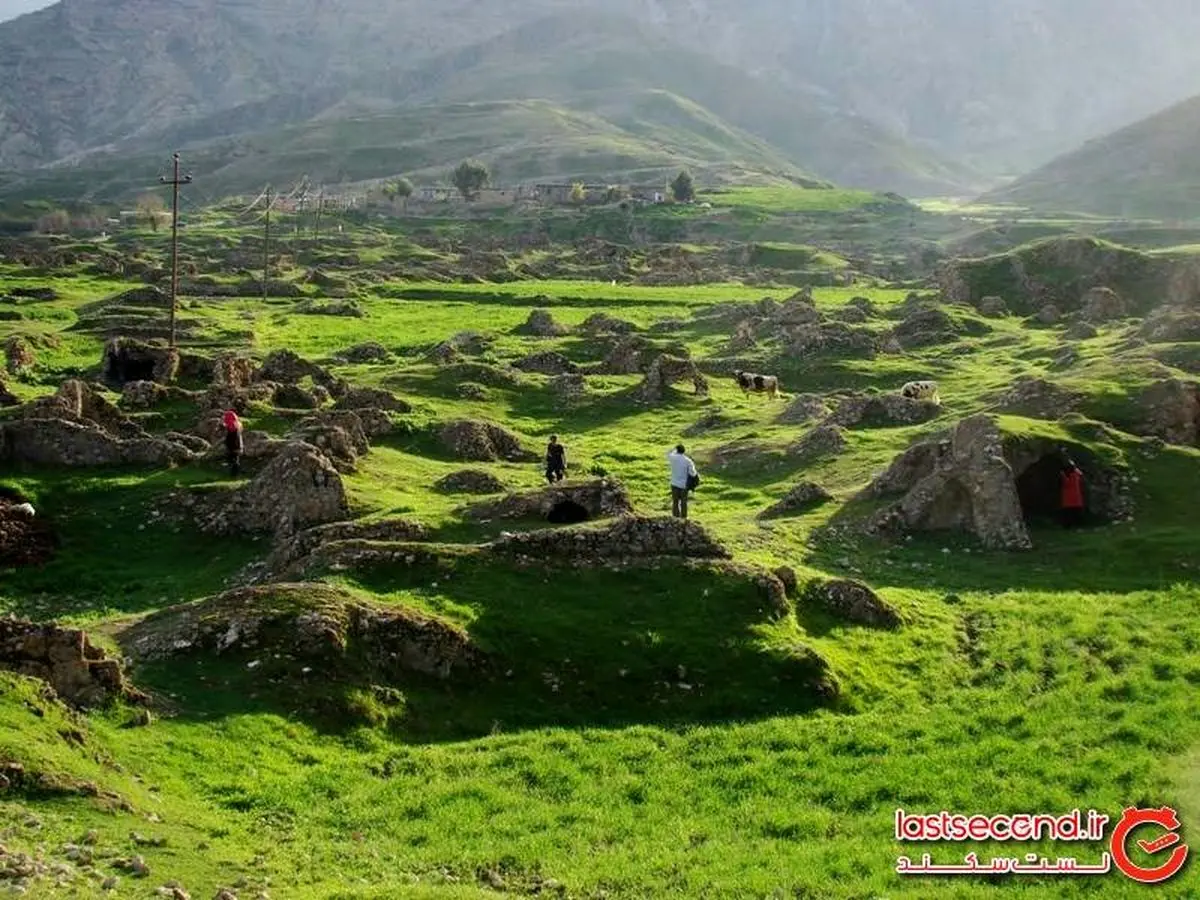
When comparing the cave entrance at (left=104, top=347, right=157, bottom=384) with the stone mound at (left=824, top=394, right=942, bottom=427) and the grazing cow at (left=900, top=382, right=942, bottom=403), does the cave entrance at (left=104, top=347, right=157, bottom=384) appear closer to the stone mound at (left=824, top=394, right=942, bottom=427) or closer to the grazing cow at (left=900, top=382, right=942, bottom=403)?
the stone mound at (left=824, top=394, right=942, bottom=427)

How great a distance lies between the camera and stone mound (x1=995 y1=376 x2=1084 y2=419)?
44.6 meters

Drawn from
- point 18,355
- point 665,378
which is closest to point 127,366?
point 18,355

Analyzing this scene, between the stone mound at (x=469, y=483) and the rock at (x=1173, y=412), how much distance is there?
81.3 ft

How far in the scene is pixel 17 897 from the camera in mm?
12594

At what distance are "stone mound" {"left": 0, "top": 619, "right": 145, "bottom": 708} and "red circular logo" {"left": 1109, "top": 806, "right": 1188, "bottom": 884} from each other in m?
17.2

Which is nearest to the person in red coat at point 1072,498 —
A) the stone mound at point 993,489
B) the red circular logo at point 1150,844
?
the stone mound at point 993,489

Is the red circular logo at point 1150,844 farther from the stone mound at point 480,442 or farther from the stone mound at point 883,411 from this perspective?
the stone mound at point 883,411

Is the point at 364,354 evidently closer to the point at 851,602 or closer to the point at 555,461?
the point at 555,461

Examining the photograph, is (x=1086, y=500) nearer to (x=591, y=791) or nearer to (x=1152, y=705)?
(x=1152, y=705)

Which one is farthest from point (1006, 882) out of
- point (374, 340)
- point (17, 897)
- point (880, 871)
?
point (374, 340)

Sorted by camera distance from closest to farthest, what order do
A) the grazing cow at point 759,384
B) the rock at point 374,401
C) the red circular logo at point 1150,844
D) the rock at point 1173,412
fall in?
the red circular logo at point 1150,844
the rock at point 1173,412
the rock at point 374,401
the grazing cow at point 759,384

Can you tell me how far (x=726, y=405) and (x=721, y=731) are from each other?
148ft

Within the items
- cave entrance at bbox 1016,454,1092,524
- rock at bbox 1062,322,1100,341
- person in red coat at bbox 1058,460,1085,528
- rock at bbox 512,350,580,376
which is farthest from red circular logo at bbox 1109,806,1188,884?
rock at bbox 1062,322,1100,341

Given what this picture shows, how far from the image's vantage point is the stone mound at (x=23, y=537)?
34.5 metres
